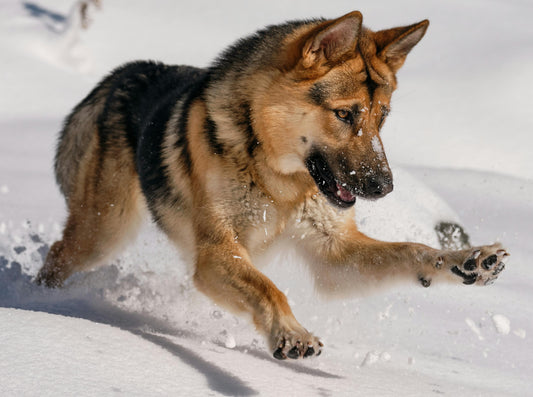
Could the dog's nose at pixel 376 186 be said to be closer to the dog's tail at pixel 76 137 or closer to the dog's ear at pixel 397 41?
the dog's ear at pixel 397 41

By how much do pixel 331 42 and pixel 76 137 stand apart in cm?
199

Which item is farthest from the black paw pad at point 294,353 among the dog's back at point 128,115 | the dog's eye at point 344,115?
the dog's back at point 128,115

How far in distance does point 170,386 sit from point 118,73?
2.64 metres

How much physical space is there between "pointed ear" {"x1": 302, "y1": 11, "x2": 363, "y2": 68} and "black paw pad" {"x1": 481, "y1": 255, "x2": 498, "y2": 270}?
1116mm

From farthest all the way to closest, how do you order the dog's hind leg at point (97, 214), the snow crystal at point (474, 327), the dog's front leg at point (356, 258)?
the dog's hind leg at point (97, 214) < the snow crystal at point (474, 327) < the dog's front leg at point (356, 258)

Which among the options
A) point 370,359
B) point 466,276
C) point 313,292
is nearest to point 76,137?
point 313,292

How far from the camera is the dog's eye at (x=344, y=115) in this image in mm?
2980

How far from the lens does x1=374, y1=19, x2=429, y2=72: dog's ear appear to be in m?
3.25

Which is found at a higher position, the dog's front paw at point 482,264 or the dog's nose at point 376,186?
the dog's nose at point 376,186

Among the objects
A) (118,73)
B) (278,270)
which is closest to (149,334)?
(278,270)

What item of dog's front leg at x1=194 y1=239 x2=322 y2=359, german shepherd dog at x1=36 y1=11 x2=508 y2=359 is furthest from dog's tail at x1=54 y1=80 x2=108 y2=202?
dog's front leg at x1=194 y1=239 x2=322 y2=359

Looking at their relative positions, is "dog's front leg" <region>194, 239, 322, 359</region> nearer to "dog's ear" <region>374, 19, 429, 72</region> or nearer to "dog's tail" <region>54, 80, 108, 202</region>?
"dog's ear" <region>374, 19, 429, 72</region>

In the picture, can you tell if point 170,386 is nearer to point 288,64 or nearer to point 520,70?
point 288,64

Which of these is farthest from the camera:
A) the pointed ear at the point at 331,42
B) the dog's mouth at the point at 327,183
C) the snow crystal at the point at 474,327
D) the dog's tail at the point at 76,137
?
the dog's tail at the point at 76,137
